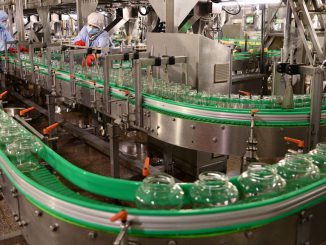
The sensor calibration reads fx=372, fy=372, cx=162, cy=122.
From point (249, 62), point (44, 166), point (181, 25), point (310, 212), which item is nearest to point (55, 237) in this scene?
point (44, 166)

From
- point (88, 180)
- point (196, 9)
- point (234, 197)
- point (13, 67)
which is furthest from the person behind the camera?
point (13, 67)

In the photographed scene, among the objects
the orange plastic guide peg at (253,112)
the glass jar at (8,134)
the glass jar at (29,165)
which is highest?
the orange plastic guide peg at (253,112)

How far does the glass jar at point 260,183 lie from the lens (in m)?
1.40

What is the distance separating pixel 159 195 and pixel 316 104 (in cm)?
143

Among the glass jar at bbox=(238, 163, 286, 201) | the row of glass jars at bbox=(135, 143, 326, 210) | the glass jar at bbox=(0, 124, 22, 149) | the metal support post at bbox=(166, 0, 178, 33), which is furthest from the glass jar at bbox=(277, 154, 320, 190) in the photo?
the metal support post at bbox=(166, 0, 178, 33)

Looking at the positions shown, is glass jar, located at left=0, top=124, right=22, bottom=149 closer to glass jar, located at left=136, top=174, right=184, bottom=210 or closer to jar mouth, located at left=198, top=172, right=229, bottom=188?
glass jar, located at left=136, top=174, right=184, bottom=210

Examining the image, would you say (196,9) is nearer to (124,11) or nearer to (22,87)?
(124,11)

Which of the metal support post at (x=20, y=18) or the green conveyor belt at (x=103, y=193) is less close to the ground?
the metal support post at (x=20, y=18)

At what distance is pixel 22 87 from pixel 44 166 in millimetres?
6251

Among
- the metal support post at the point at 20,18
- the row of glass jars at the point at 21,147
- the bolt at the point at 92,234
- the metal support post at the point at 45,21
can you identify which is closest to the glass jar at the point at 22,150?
the row of glass jars at the point at 21,147

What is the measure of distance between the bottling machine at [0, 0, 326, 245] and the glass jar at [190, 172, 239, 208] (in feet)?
0.06

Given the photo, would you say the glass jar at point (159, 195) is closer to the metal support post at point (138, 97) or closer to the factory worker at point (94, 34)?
the metal support post at point (138, 97)

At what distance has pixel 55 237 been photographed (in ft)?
4.41

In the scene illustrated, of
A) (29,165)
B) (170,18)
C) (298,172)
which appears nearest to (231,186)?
(298,172)
